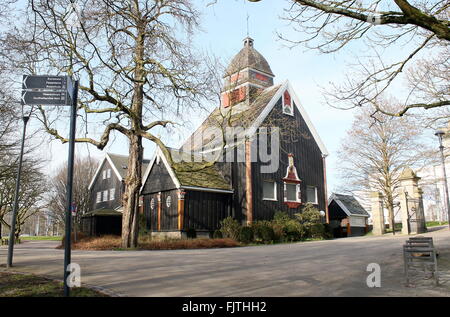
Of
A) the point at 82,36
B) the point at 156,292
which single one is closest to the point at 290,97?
the point at 82,36

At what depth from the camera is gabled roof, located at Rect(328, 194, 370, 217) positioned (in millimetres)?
33031

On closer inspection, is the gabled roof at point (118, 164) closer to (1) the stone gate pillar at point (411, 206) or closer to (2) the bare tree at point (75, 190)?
(2) the bare tree at point (75, 190)

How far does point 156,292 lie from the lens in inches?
262

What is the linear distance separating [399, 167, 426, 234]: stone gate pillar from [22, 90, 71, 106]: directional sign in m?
23.1

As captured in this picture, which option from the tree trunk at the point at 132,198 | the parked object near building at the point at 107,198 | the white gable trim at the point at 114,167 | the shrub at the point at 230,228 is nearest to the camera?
the tree trunk at the point at 132,198

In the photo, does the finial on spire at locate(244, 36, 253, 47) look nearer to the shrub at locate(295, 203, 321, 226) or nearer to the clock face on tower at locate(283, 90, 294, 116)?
the clock face on tower at locate(283, 90, 294, 116)

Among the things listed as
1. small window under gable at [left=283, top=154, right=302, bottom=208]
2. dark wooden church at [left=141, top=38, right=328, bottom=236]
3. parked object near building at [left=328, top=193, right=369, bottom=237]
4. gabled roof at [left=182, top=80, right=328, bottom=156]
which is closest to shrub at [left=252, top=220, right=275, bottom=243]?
dark wooden church at [left=141, top=38, right=328, bottom=236]

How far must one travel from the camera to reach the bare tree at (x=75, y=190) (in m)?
43.7

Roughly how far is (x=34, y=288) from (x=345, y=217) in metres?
29.8

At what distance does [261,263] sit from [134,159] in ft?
34.4

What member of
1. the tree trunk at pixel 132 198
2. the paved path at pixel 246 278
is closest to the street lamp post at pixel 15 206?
the paved path at pixel 246 278

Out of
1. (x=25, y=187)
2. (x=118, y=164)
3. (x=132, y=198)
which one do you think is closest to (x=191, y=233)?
(x=132, y=198)

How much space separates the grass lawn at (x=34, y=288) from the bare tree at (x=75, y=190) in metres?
35.2
